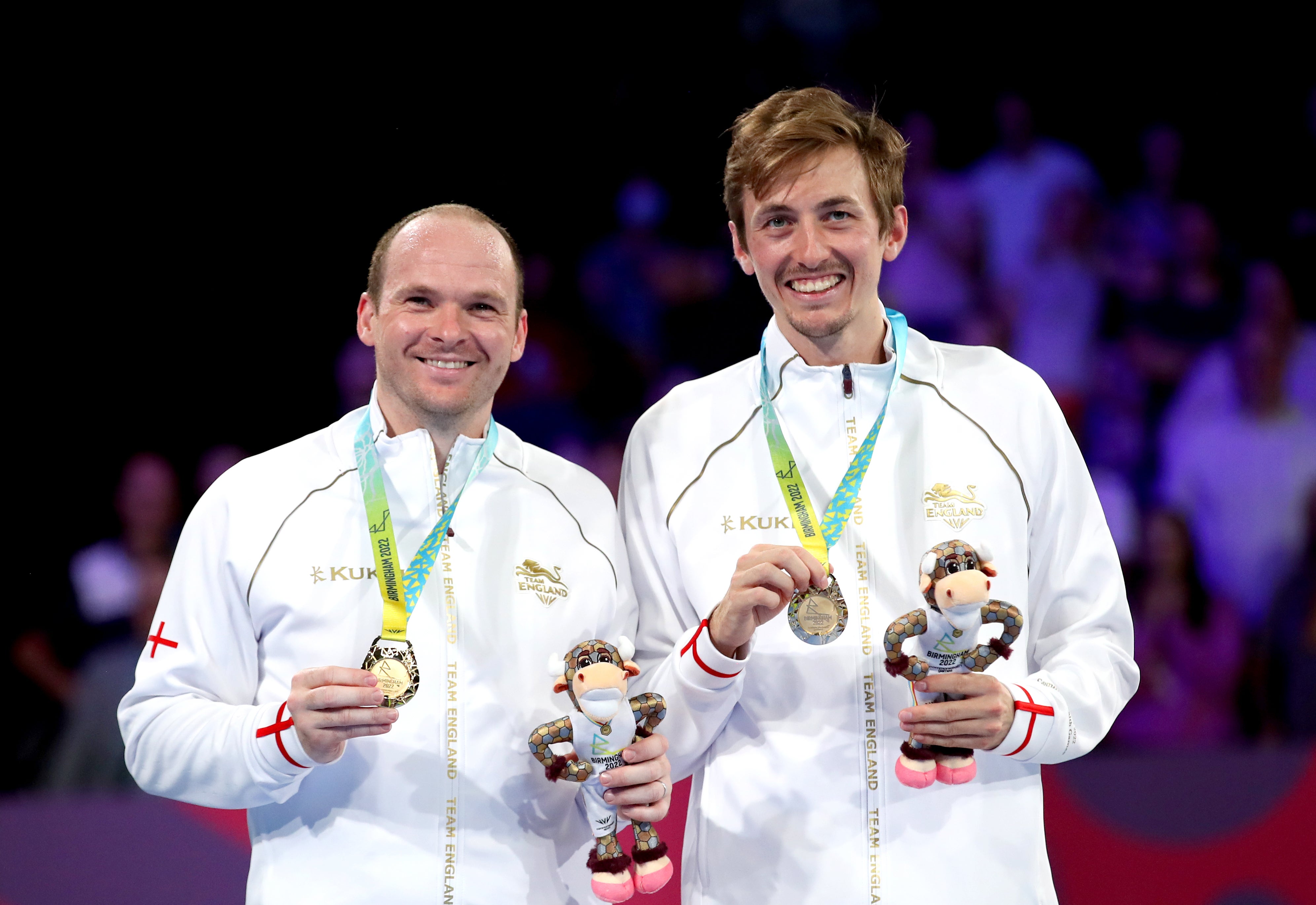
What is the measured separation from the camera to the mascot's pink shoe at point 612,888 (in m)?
2.27

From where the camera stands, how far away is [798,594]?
2330mm

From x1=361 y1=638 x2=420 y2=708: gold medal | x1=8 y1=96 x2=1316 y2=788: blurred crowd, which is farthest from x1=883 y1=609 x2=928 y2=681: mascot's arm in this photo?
x1=8 y1=96 x2=1316 y2=788: blurred crowd

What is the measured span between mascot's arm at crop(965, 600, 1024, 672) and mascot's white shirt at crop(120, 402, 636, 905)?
0.77 meters

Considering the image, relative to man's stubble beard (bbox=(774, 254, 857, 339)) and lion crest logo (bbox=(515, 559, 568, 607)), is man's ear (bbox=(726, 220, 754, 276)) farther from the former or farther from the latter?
lion crest logo (bbox=(515, 559, 568, 607))

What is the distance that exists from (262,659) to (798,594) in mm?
1078

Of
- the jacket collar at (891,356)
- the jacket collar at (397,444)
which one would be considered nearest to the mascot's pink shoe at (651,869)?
the jacket collar at (397,444)

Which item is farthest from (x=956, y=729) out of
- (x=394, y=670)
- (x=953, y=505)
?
(x=394, y=670)

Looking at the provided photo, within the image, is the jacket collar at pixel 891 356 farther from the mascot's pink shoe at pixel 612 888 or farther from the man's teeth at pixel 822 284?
the mascot's pink shoe at pixel 612 888

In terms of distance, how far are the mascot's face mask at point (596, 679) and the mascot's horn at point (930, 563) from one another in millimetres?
561

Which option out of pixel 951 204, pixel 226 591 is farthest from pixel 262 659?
pixel 951 204

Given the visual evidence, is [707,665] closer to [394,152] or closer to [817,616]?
[817,616]

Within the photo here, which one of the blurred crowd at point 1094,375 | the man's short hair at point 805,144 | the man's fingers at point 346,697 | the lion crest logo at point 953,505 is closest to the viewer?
the man's fingers at point 346,697

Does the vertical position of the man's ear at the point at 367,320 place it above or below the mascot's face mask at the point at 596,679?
above

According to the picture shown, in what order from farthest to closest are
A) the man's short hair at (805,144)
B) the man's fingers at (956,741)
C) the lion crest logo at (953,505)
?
the man's short hair at (805,144), the lion crest logo at (953,505), the man's fingers at (956,741)
